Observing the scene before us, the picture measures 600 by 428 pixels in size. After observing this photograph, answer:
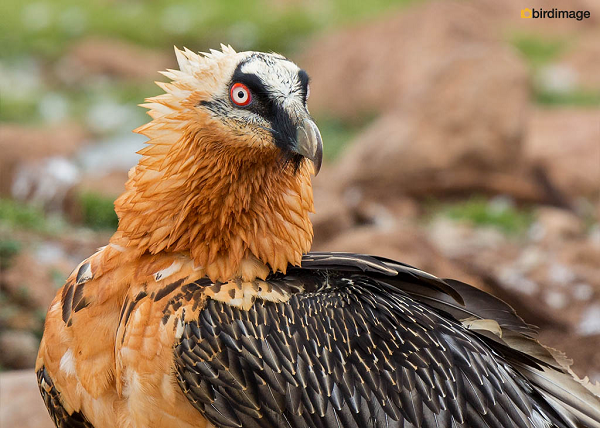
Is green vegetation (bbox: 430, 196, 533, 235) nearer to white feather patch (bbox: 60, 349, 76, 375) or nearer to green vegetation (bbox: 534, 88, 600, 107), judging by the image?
green vegetation (bbox: 534, 88, 600, 107)

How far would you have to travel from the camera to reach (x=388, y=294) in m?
4.05

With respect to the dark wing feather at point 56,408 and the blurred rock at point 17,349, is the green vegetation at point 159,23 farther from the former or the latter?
the dark wing feather at point 56,408

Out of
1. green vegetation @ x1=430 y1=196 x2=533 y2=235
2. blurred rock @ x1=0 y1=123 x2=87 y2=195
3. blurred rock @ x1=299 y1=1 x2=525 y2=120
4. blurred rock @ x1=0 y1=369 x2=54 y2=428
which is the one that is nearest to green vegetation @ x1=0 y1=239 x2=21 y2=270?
blurred rock @ x1=0 y1=369 x2=54 y2=428

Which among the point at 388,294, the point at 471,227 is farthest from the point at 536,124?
the point at 388,294

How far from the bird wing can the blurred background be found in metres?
2.26

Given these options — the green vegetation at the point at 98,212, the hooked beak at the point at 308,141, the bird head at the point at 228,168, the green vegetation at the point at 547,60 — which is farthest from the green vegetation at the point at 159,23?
the hooked beak at the point at 308,141

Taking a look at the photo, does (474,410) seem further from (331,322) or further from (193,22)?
(193,22)

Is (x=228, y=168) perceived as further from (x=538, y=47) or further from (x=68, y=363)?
(x=538, y=47)

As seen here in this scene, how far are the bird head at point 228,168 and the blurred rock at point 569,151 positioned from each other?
8151mm

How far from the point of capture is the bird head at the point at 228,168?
3.60 metres

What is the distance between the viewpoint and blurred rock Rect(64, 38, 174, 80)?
615 inches

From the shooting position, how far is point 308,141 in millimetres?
3525

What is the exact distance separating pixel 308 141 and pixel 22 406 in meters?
3.09

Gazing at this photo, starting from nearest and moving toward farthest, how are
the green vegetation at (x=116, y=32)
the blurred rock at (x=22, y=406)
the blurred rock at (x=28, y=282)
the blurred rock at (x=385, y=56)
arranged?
the blurred rock at (x=22, y=406) < the blurred rock at (x=28, y=282) < the green vegetation at (x=116, y=32) < the blurred rock at (x=385, y=56)
